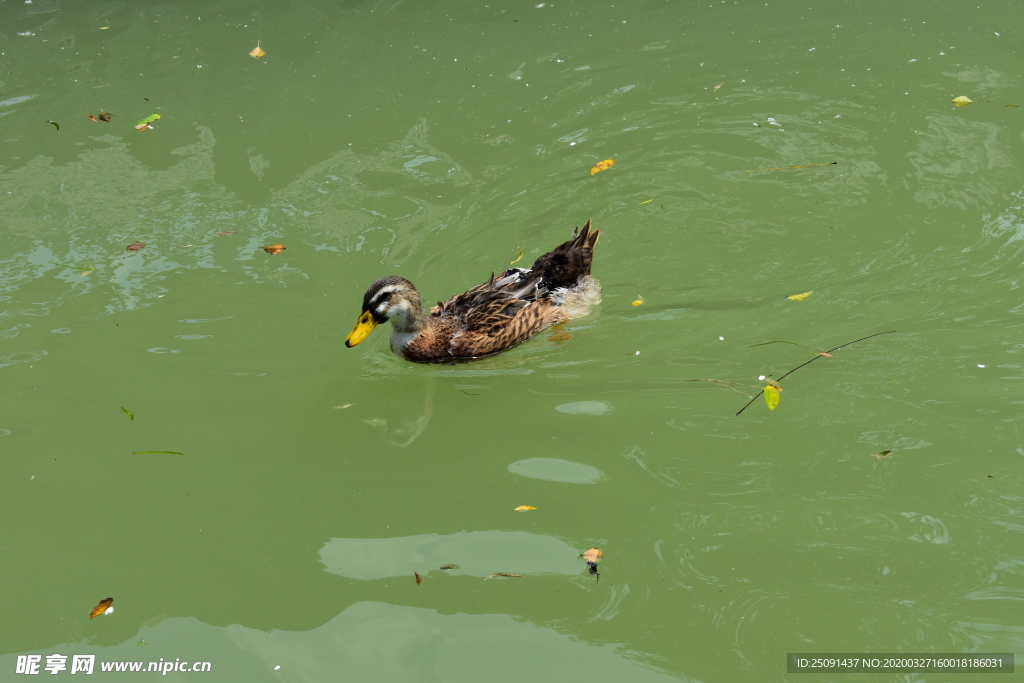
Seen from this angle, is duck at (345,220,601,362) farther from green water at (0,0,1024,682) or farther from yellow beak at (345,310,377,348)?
green water at (0,0,1024,682)

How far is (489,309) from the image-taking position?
20.2 feet

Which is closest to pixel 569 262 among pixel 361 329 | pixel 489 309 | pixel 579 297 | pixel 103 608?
pixel 579 297

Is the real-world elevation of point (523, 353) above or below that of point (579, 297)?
below

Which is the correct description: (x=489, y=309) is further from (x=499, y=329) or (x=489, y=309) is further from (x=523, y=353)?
(x=523, y=353)

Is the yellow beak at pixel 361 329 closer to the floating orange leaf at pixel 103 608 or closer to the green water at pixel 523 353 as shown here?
the green water at pixel 523 353

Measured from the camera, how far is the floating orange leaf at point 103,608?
3918 mm

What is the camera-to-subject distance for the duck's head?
5.62m

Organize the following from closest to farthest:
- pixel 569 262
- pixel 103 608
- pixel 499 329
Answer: pixel 103 608
pixel 499 329
pixel 569 262

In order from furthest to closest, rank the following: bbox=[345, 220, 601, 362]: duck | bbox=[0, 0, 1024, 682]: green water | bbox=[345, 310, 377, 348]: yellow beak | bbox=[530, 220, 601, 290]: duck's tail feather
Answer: bbox=[530, 220, 601, 290]: duck's tail feather → bbox=[345, 220, 601, 362]: duck → bbox=[345, 310, 377, 348]: yellow beak → bbox=[0, 0, 1024, 682]: green water

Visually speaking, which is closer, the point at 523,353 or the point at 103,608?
the point at 103,608

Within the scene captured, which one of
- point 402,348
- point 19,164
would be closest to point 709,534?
point 402,348

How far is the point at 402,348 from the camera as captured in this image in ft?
19.6

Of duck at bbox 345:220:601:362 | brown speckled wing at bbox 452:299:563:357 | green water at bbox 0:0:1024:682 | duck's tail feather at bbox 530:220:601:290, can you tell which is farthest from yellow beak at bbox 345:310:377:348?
duck's tail feather at bbox 530:220:601:290

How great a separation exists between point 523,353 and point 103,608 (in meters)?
3.21
